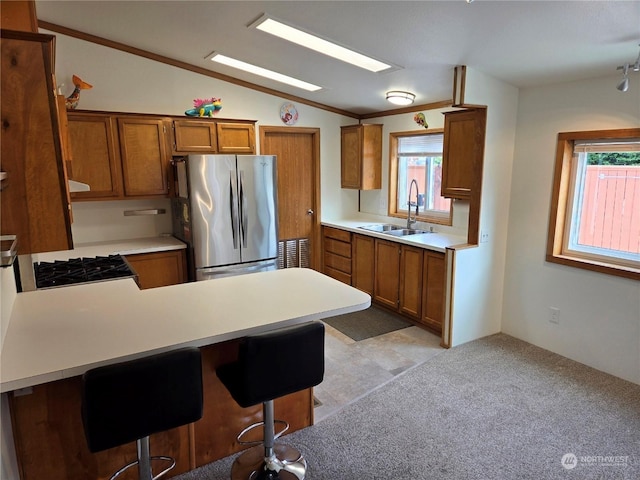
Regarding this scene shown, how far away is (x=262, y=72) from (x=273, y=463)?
346cm

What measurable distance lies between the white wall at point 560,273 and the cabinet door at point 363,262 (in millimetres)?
1364

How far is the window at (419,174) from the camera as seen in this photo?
436 cm

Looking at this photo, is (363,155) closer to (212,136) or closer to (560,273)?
(212,136)

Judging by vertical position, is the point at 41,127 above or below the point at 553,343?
above

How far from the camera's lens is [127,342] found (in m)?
1.55

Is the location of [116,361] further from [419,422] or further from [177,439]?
[419,422]

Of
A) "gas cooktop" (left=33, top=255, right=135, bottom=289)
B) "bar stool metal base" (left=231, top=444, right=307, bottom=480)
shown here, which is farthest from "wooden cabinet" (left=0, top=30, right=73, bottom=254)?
"bar stool metal base" (left=231, top=444, right=307, bottom=480)

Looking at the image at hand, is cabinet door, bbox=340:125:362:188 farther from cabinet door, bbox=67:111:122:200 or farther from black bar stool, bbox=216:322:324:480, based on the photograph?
black bar stool, bbox=216:322:324:480

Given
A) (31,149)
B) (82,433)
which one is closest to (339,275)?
(82,433)

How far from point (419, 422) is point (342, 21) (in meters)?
2.56

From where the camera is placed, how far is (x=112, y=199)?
3715 mm

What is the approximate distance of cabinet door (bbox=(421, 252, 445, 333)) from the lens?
11.7 feet

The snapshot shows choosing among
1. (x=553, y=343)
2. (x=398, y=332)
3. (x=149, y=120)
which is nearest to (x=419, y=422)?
(x=398, y=332)

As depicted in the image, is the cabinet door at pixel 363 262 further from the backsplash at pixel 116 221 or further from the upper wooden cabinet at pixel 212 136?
the backsplash at pixel 116 221
